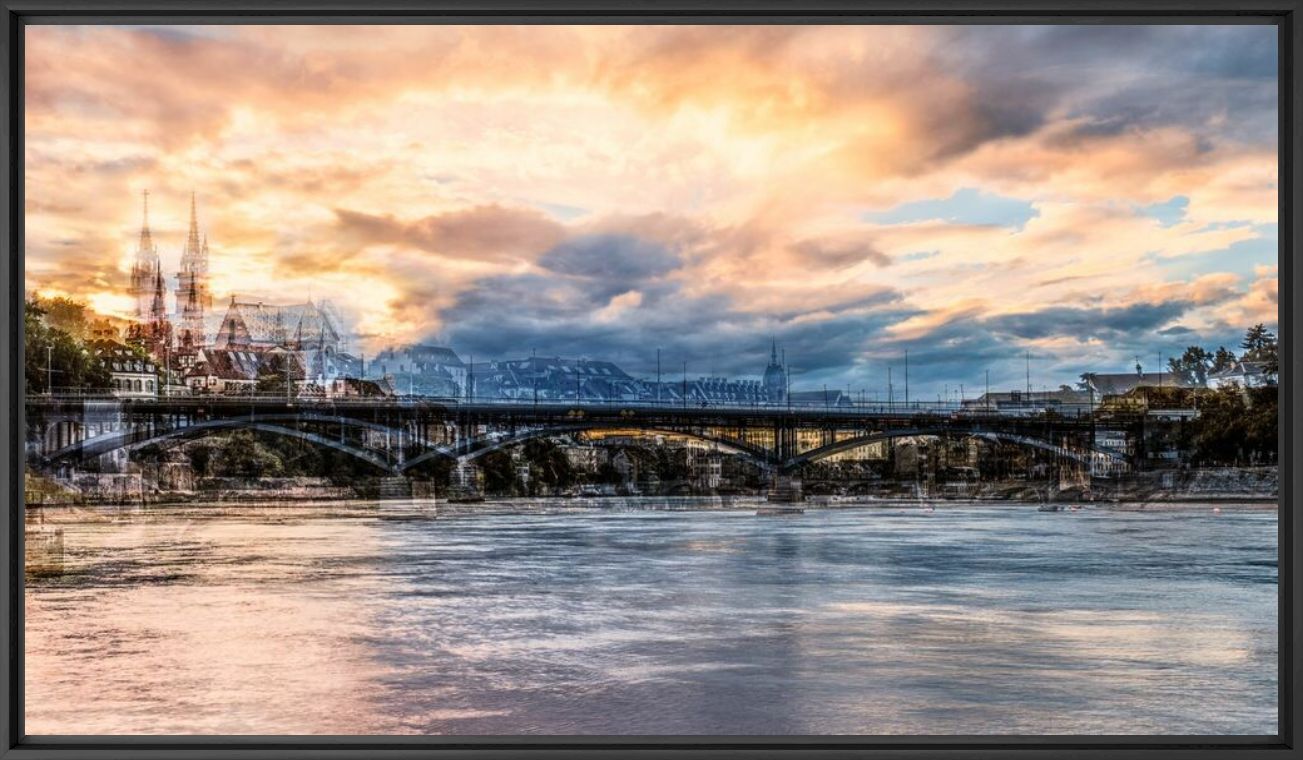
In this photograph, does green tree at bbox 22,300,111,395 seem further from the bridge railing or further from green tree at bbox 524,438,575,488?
green tree at bbox 524,438,575,488

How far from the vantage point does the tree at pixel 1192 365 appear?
28.3m

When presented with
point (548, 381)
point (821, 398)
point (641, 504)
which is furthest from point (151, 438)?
point (821, 398)

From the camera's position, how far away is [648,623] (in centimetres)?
1588

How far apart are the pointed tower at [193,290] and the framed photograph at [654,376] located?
18 cm

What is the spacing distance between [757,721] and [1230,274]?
2409cm

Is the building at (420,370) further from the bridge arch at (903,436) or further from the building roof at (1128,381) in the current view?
the building roof at (1128,381)

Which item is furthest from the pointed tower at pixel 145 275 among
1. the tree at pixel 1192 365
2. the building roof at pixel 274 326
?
the tree at pixel 1192 365

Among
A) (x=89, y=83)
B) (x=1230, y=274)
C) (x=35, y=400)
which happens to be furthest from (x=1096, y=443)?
(x=89, y=83)

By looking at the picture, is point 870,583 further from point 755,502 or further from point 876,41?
point 876,41

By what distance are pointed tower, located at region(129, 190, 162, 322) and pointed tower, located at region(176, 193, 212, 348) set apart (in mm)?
647

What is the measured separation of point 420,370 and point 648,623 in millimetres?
12029

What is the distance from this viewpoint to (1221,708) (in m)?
10.3

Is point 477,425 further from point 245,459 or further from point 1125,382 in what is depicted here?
point 1125,382

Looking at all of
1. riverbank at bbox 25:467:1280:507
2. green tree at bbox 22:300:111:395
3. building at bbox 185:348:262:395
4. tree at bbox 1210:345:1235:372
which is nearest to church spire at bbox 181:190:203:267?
building at bbox 185:348:262:395
